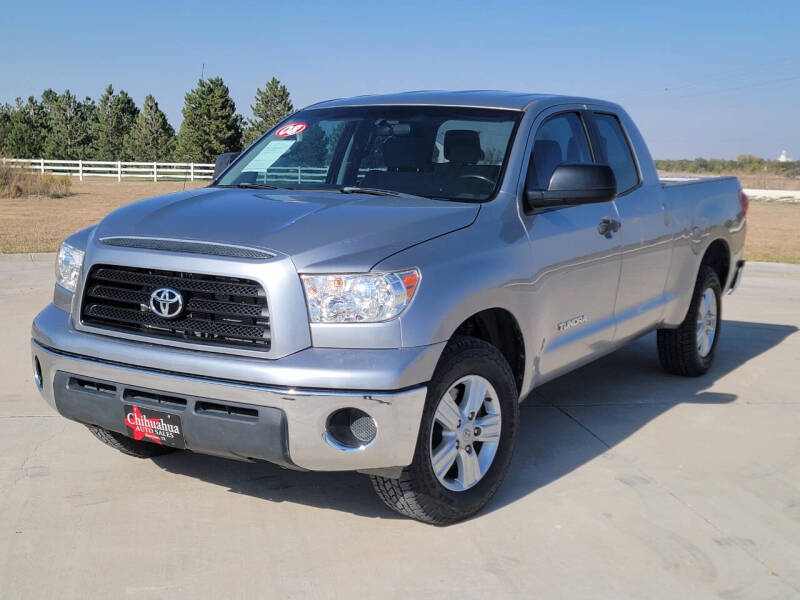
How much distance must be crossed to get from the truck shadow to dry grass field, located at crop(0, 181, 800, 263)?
8.45m

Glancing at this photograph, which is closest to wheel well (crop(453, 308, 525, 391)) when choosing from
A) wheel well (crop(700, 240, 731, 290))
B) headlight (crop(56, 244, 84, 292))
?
headlight (crop(56, 244, 84, 292))

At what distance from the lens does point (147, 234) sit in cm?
392

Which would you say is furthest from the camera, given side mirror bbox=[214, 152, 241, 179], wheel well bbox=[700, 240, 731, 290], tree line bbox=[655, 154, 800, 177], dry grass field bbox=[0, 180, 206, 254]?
Answer: tree line bbox=[655, 154, 800, 177]

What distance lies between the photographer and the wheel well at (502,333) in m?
4.30

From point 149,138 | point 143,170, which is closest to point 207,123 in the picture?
point 149,138

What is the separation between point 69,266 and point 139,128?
63.0 meters

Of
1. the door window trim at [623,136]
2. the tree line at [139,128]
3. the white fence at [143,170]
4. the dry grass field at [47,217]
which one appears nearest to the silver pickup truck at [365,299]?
the door window trim at [623,136]

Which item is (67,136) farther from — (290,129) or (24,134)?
(290,129)

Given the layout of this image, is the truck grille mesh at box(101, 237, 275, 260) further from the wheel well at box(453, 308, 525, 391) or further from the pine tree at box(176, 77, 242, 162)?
the pine tree at box(176, 77, 242, 162)

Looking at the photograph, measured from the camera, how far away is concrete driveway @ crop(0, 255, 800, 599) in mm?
3527

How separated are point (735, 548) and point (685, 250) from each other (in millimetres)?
2680

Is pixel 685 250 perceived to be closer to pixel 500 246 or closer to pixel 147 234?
pixel 500 246

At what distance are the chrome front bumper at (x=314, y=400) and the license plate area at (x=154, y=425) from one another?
0.25 feet

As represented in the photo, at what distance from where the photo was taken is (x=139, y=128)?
Result: 64.1 m
